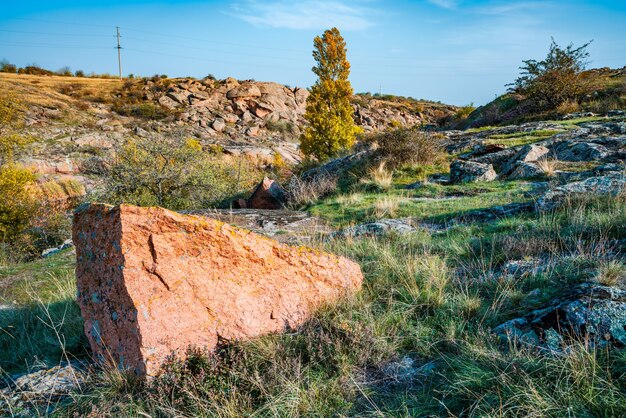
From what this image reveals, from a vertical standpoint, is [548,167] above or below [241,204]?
above

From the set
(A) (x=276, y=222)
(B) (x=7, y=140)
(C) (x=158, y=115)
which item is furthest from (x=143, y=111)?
(A) (x=276, y=222)

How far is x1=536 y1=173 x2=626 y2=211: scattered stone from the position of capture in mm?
5148

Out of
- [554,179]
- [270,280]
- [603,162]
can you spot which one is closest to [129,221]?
[270,280]

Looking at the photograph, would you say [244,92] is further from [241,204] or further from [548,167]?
[548,167]

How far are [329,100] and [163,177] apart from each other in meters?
11.8

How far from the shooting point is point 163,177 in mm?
11445

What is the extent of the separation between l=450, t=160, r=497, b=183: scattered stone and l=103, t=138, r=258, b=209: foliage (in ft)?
27.2

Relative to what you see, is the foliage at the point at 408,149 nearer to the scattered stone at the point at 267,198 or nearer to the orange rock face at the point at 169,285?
the scattered stone at the point at 267,198

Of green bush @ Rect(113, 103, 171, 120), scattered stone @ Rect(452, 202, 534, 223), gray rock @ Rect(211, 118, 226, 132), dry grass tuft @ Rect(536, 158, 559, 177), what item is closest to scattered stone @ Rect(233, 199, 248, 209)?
scattered stone @ Rect(452, 202, 534, 223)

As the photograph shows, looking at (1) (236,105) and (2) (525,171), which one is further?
(1) (236,105)

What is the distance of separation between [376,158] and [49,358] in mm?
10730

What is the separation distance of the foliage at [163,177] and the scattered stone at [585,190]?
10.1m

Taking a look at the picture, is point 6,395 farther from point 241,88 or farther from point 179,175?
point 241,88

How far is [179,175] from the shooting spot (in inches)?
475
